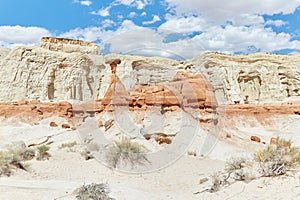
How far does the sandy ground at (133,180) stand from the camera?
6.88 meters

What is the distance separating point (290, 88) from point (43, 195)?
1457 inches

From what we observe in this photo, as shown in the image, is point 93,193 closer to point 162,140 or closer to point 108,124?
point 162,140

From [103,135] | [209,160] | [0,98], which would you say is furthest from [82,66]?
[209,160]

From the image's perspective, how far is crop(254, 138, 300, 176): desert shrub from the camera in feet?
24.0

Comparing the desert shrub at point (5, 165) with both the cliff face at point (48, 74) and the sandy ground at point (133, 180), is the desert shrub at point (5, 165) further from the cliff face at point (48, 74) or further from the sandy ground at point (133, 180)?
the cliff face at point (48, 74)

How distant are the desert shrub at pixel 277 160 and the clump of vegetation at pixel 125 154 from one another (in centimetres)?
378

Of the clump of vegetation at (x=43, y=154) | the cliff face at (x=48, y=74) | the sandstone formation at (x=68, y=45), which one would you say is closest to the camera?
the clump of vegetation at (x=43, y=154)

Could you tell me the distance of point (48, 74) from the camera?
1395 inches

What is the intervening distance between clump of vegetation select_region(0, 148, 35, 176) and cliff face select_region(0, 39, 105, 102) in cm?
2331


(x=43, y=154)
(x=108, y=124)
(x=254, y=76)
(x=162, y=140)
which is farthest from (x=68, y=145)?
(x=254, y=76)

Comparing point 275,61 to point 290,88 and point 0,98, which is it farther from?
point 0,98

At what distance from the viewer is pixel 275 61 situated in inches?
1554

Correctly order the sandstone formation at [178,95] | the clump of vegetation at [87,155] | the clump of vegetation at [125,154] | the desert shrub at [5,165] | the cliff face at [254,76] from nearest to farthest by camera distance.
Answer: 1. the desert shrub at [5,165]
2. the clump of vegetation at [125,154]
3. the clump of vegetation at [87,155]
4. the sandstone formation at [178,95]
5. the cliff face at [254,76]

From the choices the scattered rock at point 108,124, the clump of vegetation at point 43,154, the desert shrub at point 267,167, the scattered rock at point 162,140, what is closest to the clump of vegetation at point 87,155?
the clump of vegetation at point 43,154
